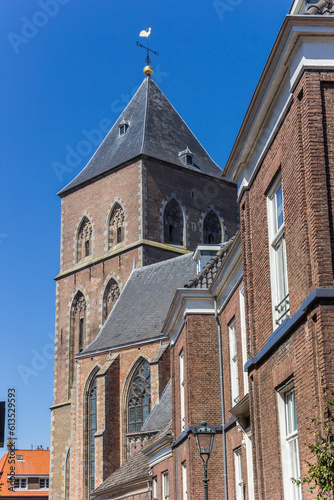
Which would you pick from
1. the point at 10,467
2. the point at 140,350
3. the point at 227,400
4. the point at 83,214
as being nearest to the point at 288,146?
the point at 227,400

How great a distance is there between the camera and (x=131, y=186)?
1725 inches

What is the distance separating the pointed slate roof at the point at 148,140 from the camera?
45.4m

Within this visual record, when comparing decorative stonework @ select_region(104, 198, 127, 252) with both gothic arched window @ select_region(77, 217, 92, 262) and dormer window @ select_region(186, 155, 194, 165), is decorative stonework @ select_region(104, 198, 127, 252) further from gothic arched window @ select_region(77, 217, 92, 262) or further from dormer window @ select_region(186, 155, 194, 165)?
dormer window @ select_region(186, 155, 194, 165)

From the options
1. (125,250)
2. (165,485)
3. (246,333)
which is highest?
(125,250)

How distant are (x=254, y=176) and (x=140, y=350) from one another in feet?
77.4

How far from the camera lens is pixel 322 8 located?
9.07 m

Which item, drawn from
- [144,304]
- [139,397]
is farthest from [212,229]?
[139,397]

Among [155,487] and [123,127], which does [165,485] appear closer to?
[155,487]

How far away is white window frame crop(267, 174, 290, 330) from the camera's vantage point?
958 centimetres

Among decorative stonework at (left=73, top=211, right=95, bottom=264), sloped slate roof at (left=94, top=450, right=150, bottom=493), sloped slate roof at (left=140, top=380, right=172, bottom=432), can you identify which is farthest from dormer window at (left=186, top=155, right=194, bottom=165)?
sloped slate roof at (left=94, top=450, right=150, bottom=493)

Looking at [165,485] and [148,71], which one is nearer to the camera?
[165,485]

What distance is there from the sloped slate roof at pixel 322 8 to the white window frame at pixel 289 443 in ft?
13.2

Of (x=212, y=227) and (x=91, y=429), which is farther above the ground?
(x=212, y=227)

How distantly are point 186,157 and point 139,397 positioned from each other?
669 inches
